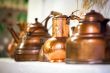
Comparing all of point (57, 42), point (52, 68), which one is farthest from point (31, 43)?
point (52, 68)

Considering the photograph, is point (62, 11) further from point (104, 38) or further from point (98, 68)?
point (98, 68)

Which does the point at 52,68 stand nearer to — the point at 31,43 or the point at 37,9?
the point at 31,43

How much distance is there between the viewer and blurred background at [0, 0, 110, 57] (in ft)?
4.97

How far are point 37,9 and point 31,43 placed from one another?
0.48 metres

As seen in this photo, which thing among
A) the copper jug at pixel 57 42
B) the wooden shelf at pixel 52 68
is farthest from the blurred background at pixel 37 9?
the wooden shelf at pixel 52 68

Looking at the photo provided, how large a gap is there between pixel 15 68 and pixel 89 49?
43 centimetres

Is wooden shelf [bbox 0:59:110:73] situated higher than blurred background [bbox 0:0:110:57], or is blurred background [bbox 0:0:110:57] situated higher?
blurred background [bbox 0:0:110:57]

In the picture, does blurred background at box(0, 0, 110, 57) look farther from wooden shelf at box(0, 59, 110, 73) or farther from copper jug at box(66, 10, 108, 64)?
wooden shelf at box(0, 59, 110, 73)

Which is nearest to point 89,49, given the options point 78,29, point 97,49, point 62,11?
point 97,49

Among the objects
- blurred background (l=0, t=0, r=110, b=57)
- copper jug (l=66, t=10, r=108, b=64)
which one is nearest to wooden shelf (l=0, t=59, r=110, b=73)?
copper jug (l=66, t=10, r=108, b=64)

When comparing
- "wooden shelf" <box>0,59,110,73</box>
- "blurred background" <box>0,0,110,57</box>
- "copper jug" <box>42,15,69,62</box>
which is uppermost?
"blurred background" <box>0,0,110,57</box>

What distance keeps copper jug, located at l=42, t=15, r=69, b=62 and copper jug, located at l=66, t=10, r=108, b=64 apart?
13cm

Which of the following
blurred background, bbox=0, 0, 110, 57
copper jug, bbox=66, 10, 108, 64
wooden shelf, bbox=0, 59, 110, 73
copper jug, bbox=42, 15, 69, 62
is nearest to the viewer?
wooden shelf, bbox=0, 59, 110, 73

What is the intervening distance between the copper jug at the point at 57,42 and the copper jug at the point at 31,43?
0.42ft
